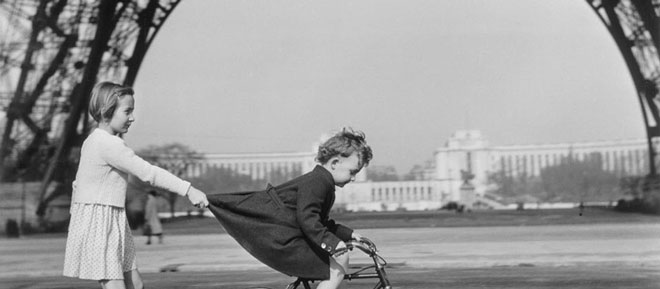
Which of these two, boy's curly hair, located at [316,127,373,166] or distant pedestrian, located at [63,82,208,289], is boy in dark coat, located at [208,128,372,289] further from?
distant pedestrian, located at [63,82,208,289]

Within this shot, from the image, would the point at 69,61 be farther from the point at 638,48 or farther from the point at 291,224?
the point at 291,224

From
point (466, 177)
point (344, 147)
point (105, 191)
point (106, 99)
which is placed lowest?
point (466, 177)

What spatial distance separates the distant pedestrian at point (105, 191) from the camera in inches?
137

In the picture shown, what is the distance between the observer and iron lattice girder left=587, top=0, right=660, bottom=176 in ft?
52.4

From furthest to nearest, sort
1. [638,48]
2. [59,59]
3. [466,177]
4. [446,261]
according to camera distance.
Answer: [466,177], [638,48], [59,59], [446,261]

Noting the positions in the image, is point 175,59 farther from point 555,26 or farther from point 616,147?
point 616,147

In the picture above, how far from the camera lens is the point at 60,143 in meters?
16.1

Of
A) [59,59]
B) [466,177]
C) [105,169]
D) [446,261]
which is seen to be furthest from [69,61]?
[466,177]

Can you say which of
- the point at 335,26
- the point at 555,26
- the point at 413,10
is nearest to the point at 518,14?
the point at 555,26

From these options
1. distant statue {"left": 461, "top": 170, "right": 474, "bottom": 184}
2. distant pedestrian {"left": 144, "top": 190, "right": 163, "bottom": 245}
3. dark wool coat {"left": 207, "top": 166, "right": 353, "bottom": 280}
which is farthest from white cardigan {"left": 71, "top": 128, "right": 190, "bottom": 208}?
distant statue {"left": 461, "top": 170, "right": 474, "bottom": 184}

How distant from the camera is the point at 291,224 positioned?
3.51 meters

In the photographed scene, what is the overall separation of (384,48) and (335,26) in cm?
69

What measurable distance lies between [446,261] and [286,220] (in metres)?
5.96

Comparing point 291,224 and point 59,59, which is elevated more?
point 59,59
